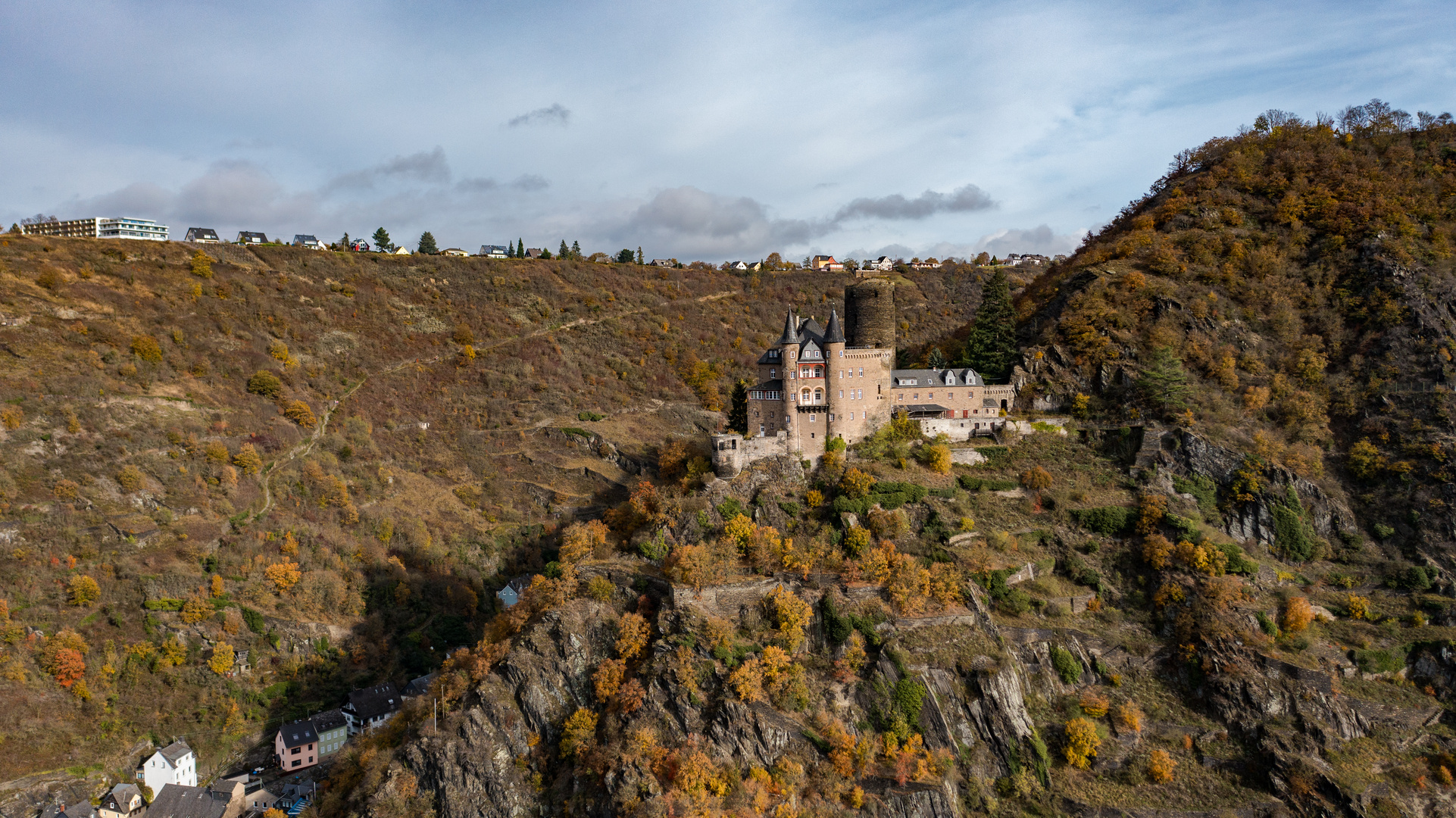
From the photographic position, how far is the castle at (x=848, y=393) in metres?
55.1

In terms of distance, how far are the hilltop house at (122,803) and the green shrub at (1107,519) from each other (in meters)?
64.5

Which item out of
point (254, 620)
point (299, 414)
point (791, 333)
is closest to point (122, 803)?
point (254, 620)

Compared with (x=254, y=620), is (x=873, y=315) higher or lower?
higher

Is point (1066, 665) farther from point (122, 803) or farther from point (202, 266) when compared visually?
point (202, 266)

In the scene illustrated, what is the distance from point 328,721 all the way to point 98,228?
79.4 m

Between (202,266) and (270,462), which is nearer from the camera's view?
(270,462)

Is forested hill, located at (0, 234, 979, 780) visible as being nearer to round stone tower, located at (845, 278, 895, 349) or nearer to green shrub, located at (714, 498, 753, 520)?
green shrub, located at (714, 498, 753, 520)

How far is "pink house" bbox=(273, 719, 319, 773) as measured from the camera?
5394 cm

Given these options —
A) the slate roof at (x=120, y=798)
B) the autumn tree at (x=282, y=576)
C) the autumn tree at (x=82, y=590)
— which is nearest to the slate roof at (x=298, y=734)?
the slate roof at (x=120, y=798)

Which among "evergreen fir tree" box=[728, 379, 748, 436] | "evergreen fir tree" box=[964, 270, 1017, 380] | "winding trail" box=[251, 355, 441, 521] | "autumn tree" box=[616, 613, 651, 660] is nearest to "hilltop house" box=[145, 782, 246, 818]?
"winding trail" box=[251, 355, 441, 521]

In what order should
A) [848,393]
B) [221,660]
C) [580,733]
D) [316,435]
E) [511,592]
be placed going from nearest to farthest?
[580,733] < [221,660] < [848,393] < [511,592] < [316,435]

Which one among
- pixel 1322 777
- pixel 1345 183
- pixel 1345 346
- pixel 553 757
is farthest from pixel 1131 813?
pixel 1345 183

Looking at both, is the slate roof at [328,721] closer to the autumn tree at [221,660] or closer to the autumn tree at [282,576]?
the autumn tree at [221,660]

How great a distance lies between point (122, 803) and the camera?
47.5 meters
